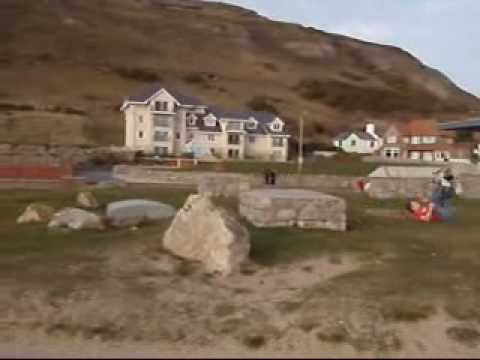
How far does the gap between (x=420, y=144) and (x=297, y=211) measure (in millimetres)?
85850

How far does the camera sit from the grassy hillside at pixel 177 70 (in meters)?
95.1

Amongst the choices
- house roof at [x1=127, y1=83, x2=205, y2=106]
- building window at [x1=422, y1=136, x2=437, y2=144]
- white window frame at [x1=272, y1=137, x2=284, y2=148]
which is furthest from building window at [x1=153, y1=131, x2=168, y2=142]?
building window at [x1=422, y1=136, x2=437, y2=144]

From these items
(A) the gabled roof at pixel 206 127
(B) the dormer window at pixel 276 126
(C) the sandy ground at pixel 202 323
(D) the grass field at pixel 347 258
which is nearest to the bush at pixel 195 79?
(B) the dormer window at pixel 276 126

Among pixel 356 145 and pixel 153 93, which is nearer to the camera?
pixel 153 93

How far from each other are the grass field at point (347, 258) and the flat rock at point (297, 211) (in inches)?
15.3

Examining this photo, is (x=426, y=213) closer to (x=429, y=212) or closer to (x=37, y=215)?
(x=429, y=212)

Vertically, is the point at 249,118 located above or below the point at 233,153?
above

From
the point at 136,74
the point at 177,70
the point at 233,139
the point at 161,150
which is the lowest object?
the point at 161,150

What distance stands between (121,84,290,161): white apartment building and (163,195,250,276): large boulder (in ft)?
215

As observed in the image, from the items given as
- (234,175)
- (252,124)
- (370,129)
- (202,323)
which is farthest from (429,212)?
(370,129)

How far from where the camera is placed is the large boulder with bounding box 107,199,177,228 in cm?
1712

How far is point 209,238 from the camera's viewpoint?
12.3 m

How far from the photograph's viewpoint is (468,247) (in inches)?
560

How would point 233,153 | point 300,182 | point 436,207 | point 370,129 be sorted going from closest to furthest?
point 436,207 → point 300,182 → point 233,153 → point 370,129
